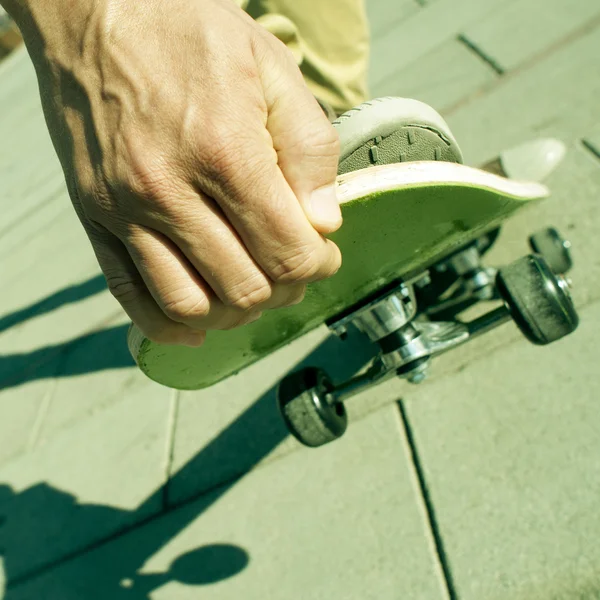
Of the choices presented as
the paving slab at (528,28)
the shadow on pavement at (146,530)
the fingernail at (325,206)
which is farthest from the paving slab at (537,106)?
the fingernail at (325,206)

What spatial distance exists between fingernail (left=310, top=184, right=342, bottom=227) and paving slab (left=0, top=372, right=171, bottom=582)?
5.71 ft

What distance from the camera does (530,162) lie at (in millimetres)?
2057

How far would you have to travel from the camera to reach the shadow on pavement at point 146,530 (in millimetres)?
2021

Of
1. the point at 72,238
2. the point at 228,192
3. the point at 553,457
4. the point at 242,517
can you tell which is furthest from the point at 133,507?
the point at 72,238

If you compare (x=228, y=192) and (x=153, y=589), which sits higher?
(x=228, y=192)

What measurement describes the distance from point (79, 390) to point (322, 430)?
1.81 m

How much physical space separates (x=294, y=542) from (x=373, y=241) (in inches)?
45.3

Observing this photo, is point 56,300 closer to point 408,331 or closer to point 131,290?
point 408,331

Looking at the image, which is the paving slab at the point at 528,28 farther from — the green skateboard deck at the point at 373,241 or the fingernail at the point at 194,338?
the fingernail at the point at 194,338

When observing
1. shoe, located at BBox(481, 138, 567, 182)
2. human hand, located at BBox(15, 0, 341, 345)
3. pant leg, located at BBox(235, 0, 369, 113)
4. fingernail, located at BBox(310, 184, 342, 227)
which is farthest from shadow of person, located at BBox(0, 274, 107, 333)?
fingernail, located at BBox(310, 184, 342, 227)

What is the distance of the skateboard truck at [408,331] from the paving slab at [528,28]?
1.95 m

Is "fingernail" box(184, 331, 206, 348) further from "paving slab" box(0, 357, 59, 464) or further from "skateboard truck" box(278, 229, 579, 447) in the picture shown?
"paving slab" box(0, 357, 59, 464)

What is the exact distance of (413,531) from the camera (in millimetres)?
1683

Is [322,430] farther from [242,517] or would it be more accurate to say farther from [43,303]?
[43,303]
